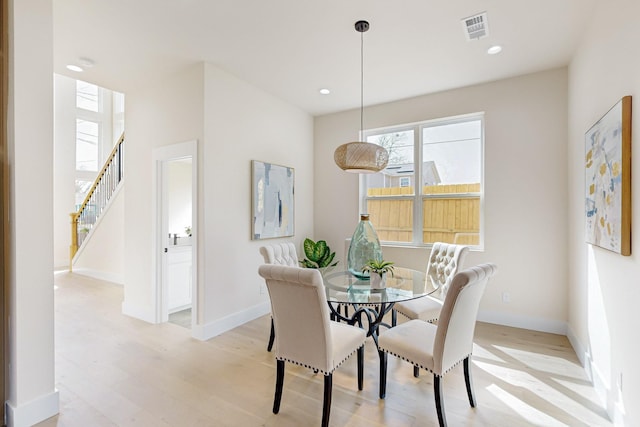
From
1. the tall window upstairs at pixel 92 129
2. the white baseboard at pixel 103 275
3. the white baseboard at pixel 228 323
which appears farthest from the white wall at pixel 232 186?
the tall window upstairs at pixel 92 129

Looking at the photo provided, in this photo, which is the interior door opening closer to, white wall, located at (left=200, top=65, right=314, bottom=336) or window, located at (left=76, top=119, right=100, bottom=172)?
white wall, located at (left=200, top=65, right=314, bottom=336)

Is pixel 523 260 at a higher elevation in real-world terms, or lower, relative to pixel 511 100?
lower

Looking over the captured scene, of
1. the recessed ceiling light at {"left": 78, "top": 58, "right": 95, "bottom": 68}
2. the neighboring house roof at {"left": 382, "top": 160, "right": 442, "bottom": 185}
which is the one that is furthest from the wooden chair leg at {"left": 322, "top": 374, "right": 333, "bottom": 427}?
the recessed ceiling light at {"left": 78, "top": 58, "right": 95, "bottom": 68}

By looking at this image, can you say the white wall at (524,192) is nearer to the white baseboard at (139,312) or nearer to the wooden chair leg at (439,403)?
the wooden chair leg at (439,403)

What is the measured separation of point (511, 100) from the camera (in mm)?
3670

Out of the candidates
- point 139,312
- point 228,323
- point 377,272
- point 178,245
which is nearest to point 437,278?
point 377,272

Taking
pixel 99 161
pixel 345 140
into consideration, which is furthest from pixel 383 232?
pixel 99 161

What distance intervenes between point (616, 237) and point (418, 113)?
2879 millimetres

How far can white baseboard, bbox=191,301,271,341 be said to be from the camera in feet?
10.9

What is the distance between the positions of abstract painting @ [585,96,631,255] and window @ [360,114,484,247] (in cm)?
145

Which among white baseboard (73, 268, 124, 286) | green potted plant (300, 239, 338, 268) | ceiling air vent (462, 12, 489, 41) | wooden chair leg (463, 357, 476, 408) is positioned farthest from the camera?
white baseboard (73, 268, 124, 286)

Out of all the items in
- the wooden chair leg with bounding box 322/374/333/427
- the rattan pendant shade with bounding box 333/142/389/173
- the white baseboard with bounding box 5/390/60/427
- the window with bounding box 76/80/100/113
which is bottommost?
the white baseboard with bounding box 5/390/60/427

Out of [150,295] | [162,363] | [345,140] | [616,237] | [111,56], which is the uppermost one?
[111,56]

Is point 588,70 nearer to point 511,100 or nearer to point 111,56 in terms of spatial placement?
point 511,100
